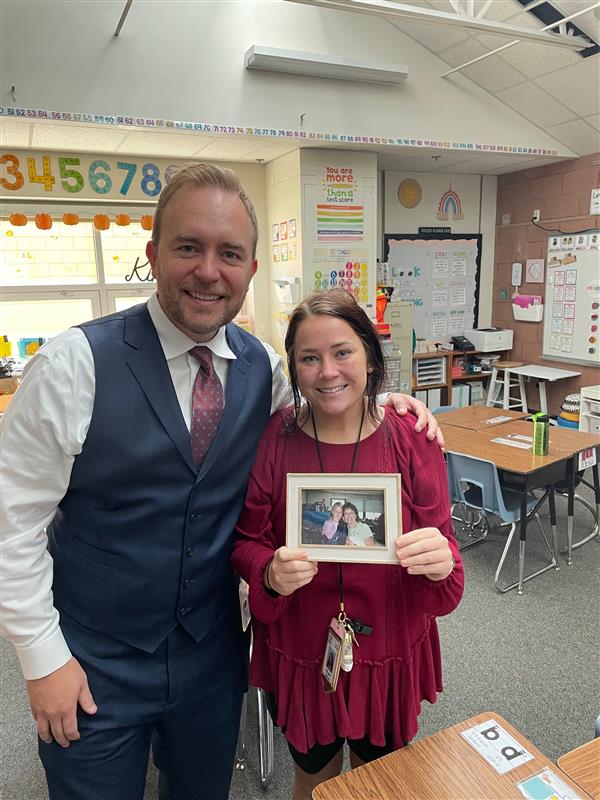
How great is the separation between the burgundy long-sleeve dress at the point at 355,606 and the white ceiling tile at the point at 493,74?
4.66 m

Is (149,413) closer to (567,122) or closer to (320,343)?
(320,343)

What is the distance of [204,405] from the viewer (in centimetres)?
126

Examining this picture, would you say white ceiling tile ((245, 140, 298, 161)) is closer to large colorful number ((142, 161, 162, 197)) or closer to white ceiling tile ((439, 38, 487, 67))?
large colorful number ((142, 161, 162, 197))

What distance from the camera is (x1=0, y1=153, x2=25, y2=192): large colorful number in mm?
4406

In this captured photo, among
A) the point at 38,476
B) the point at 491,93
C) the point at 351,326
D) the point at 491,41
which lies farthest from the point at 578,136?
the point at 38,476

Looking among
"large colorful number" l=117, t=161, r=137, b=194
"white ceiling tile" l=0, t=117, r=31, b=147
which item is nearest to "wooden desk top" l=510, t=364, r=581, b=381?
"large colorful number" l=117, t=161, r=137, b=194

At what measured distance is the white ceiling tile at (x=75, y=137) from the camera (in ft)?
12.3

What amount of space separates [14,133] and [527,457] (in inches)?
160

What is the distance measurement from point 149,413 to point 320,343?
40 centimetres

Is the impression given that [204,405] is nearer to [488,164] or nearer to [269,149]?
[269,149]

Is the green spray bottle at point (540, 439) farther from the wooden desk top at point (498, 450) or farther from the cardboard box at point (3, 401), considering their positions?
the cardboard box at point (3, 401)

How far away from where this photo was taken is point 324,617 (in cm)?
Answer: 126

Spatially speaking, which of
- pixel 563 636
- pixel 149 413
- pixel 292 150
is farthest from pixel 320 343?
pixel 292 150

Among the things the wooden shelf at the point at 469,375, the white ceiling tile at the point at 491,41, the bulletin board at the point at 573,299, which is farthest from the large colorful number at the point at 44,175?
the bulletin board at the point at 573,299
